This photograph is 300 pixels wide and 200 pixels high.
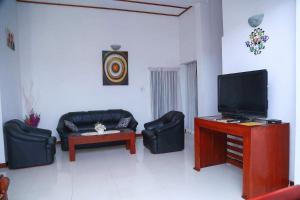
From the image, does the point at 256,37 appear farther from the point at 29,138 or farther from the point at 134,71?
the point at 29,138

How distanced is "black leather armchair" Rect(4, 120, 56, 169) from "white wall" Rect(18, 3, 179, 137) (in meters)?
1.75

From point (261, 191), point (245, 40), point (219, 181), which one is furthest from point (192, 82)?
point (261, 191)

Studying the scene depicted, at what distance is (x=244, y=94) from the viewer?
10.7ft

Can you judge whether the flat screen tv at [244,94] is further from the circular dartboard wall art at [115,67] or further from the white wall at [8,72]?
the white wall at [8,72]

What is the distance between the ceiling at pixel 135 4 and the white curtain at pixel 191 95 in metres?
1.68

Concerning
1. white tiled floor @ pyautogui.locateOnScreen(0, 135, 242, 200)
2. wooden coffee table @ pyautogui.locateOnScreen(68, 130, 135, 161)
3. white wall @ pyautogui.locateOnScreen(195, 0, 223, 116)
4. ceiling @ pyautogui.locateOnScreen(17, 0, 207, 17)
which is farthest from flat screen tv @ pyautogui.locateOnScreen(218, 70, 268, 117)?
ceiling @ pyautogui.locateOnScreen(17, 0, 207, 17)

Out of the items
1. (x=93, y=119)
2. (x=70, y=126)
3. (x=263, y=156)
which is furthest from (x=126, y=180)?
(x=93, y=119)

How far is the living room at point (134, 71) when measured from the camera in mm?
2965

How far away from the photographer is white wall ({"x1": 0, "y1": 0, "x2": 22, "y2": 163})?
4.19 metres

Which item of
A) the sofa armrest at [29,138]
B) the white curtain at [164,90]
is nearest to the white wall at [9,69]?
the sofa armrest at [29,138]

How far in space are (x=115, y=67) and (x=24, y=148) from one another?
3.19 metres

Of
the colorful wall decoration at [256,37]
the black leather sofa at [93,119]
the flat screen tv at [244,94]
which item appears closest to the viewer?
the flat screen tv at [244,94]

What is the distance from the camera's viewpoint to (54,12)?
5750mm
